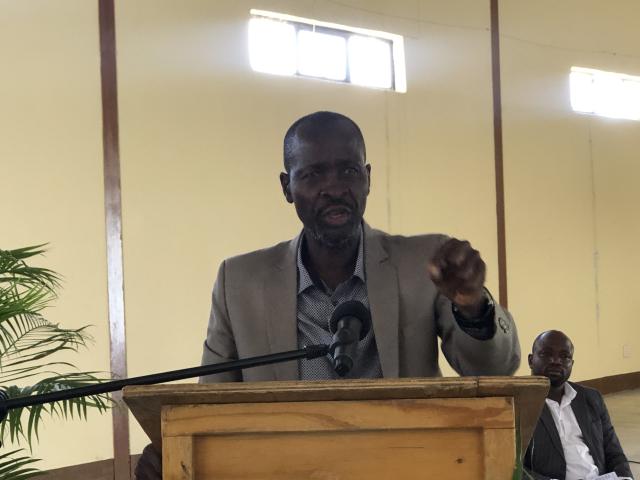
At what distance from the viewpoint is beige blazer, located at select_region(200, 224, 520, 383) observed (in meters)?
1.75

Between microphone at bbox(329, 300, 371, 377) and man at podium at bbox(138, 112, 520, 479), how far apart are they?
467 mm

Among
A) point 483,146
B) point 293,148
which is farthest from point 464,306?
point 483,146

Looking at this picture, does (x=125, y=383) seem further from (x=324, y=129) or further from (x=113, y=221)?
(x=113, y=221)

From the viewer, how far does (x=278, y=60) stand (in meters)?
5.97

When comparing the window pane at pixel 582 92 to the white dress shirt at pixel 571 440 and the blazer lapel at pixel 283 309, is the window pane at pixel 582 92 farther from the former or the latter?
the blazer lapel at pixel 283 309

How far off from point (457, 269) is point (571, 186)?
7.03 m

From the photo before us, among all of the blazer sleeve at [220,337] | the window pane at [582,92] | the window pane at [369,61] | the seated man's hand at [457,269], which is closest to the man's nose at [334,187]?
the blazer sleeve at [220,337]

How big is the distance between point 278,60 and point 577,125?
11.3ft

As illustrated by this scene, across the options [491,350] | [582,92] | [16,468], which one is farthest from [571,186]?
[491,350]

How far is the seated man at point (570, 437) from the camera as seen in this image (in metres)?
3.35

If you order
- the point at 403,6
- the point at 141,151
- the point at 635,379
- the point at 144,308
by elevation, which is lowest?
the point at 635,379

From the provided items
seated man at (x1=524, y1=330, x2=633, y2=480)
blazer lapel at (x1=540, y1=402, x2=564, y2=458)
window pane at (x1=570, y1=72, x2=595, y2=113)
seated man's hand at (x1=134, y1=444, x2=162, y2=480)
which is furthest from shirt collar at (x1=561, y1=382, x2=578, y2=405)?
window pane at (x1=570, y1=72, x2=595, y2=113)

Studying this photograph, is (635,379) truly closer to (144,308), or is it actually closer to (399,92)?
(399,92)

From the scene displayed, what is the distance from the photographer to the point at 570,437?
3.44 m
